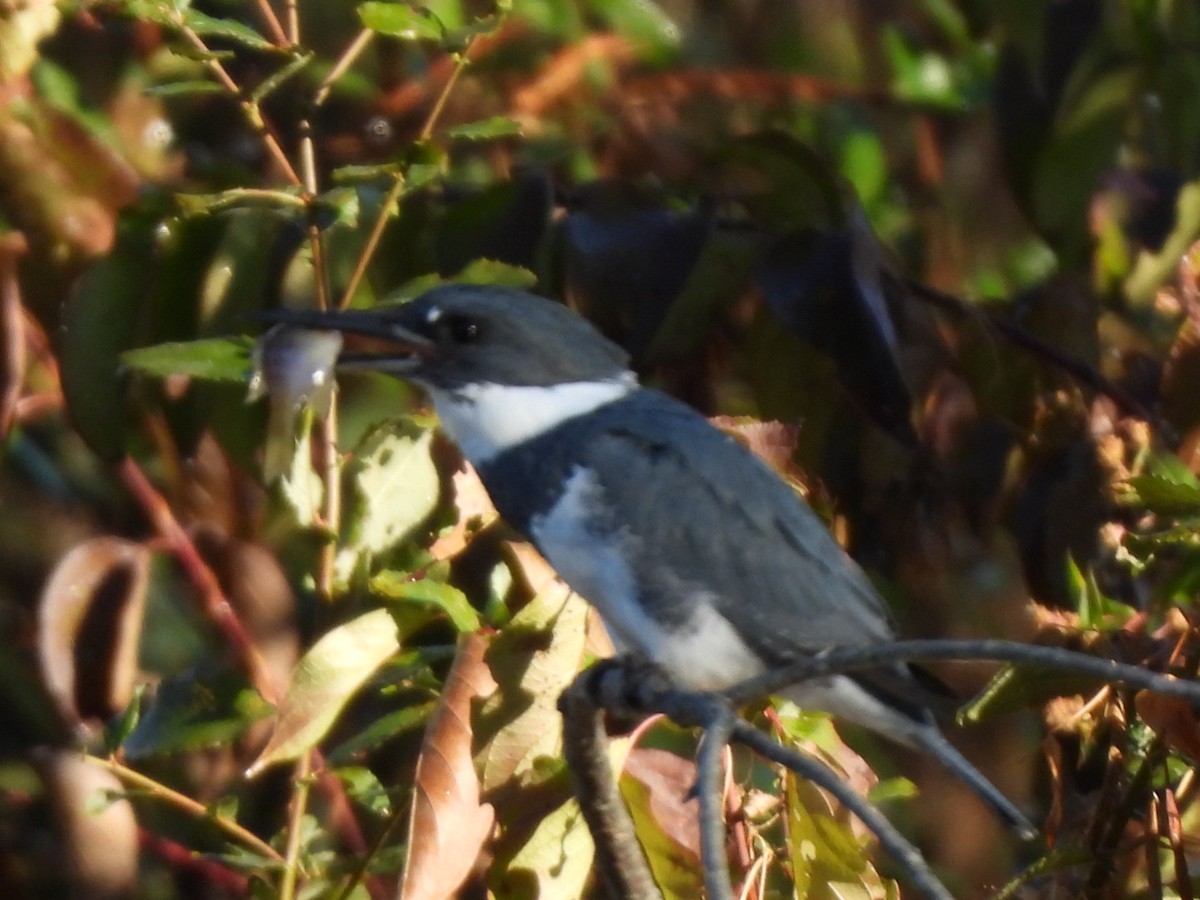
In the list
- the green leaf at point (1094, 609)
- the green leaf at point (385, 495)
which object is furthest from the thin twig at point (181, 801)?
the green leaf at point (1094, 609)

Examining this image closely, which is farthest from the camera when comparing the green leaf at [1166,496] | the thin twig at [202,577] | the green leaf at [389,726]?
the thin twig at [202,577]

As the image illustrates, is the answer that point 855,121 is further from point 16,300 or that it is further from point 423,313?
point 16,300

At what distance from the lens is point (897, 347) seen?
176 cm

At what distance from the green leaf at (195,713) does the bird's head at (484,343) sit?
1.12 ft

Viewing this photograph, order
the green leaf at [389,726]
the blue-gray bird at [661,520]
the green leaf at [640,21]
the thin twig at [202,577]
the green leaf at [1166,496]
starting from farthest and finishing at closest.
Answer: the green leaf at [640,21], the thin twig at [202,577], the blue-gray bird at [661,520], the green leaf at [389,726], the green leaf at [1166,496]

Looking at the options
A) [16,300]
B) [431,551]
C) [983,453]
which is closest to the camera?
[431,551]

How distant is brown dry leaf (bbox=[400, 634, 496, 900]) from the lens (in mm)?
1412

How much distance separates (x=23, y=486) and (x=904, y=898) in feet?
4.60

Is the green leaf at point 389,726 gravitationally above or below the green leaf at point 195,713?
above

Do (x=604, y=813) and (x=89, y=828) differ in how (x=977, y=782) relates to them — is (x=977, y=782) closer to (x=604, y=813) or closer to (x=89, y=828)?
(x=604, y=813)

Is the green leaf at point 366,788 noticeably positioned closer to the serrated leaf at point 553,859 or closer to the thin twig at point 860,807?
the serrated leaf at point 553,859

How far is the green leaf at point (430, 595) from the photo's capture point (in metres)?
A: 1.47

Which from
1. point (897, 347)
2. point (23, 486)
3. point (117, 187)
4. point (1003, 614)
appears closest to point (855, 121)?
point (1003, 614)

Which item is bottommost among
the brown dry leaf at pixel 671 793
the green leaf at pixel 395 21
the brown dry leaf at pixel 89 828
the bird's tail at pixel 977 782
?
the brown dry leaf at pixel 89 828
